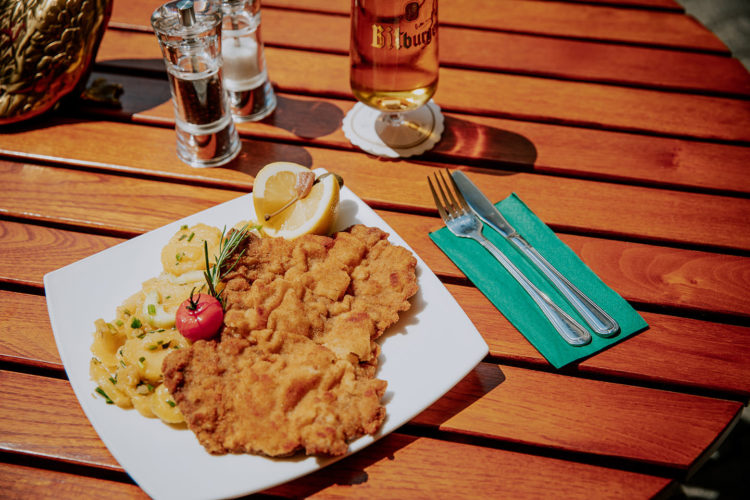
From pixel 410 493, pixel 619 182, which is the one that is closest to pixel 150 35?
pixel 619 182

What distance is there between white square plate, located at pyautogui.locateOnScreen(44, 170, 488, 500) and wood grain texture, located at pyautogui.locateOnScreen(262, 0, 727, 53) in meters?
1.42

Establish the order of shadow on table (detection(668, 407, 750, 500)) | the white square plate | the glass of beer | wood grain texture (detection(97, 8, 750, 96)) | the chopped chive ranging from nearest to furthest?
the white square plate → the chopped chive → the glass of beer → wood grain texture (detection(97, 8, 750, 96)) → shadow on table (detection(668, 407, 750, 500))

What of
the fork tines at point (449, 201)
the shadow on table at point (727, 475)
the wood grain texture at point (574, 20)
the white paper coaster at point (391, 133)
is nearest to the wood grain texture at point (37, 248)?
the white paper coaster at point (391, 133)

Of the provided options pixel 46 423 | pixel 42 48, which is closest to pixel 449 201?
pixel 46 423

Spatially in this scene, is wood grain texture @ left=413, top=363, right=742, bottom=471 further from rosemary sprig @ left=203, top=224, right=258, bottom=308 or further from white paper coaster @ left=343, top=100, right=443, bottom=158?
white paper coaster @ left=343, top=100, right=443, bottom=158

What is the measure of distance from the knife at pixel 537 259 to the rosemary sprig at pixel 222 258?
30.4 inches

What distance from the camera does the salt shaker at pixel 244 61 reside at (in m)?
2.27

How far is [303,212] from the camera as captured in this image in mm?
1889

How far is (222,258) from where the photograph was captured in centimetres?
169

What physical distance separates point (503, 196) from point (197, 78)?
113 centimetres

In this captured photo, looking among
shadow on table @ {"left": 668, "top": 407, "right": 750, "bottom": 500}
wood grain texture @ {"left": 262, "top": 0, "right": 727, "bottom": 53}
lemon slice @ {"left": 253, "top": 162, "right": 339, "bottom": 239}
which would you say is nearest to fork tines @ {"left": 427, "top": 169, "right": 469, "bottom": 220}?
lemon slice @ {"left": 253, "top": 162, "right": 339, "bottom": 239}

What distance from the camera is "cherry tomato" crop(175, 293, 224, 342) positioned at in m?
1.52

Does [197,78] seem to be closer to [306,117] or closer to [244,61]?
[244,61]

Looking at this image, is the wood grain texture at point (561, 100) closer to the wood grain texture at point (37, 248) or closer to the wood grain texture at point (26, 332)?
the wood grain texture at point (37, 248)
